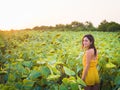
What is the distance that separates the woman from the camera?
4.49 metres

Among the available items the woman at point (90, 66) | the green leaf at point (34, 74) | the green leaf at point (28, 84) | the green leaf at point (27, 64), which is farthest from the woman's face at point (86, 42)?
the green leaf at point (28, 84)

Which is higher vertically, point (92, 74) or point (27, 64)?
point (27, 64)

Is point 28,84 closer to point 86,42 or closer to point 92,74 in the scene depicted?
point 92,74

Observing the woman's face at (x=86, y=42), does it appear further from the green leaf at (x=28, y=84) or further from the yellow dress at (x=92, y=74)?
the green leaf at (x=28, y=84)

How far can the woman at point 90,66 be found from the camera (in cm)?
449

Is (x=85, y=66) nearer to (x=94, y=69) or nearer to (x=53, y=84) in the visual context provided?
(x=94, y=69)

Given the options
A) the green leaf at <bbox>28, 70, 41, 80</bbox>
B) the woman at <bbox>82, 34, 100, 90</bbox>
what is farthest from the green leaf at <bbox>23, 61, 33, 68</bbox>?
the woman at <bbox>82, 34, 100, 90</bbox>

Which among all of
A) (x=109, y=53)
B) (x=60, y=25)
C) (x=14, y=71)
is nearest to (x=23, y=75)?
(x=14, y=71)

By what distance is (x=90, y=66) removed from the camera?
14.9 ft

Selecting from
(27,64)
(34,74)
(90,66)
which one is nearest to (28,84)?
(34,74)

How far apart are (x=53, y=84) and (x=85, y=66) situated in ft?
1.66

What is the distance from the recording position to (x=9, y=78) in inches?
167

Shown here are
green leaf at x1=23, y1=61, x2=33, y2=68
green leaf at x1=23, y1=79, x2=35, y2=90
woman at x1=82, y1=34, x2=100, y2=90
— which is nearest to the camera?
green leaf at x1=23, y1=79, x2=35, y2=90

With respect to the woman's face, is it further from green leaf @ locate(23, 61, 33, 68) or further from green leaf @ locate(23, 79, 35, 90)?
green leaf @ locate(23, 79, 35, 90)
